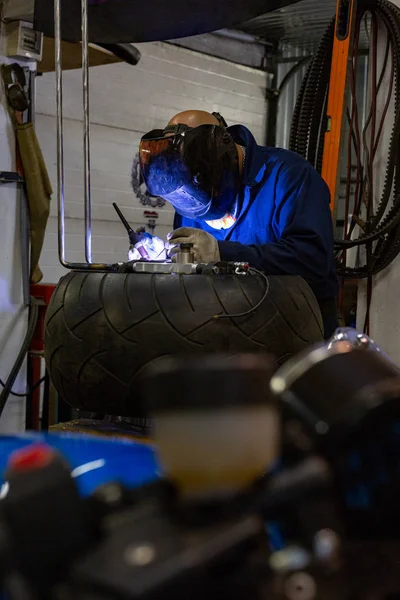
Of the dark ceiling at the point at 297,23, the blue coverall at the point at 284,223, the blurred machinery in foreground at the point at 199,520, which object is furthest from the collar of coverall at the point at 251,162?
the dark ceiling at the point at 297,23

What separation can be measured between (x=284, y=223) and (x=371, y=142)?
4.35ft

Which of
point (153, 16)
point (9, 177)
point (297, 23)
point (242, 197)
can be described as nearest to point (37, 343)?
point (9, 177)

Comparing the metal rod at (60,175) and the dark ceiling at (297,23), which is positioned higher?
the dark ceiling at (297,23)

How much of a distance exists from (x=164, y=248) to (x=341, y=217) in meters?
4.40

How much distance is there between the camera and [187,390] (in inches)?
13.0

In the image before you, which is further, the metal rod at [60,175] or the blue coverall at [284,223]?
the blue coverall at [284,223]

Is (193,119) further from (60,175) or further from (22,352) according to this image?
(22,352)

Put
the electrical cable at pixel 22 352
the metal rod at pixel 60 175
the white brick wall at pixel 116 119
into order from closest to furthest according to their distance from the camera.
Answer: the metal rod at pixel 60 175 → the electrical cable at pixel 22 352 → the white brick wall at pixel 116 119

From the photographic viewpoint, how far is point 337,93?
8.60 ft

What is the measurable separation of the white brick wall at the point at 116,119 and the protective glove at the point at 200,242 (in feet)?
10.8

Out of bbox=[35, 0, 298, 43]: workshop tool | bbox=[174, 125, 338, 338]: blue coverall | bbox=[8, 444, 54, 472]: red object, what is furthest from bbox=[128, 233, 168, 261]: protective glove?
bbox=[8, 444, 54, 472]: red object

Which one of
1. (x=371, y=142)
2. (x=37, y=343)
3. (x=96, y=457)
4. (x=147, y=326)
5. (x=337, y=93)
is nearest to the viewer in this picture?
(x=96, y=457)

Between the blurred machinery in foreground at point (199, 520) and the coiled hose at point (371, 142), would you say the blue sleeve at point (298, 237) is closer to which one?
the blurred machinery in foreground at point (199, 520)

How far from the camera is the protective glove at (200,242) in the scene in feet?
4.14
